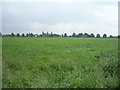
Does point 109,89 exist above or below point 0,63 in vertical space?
below

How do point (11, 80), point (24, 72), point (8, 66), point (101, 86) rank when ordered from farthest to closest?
1. point (8, 66)
2. point (24, 72)
3. point (11, 80)
4. point (101, 86)

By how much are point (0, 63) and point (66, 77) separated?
3.06m

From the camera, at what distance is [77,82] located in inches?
197

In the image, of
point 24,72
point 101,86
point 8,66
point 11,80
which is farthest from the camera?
point 8,66

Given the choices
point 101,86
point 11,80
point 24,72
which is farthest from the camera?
point 24,72

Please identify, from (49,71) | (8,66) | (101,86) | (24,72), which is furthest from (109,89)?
(8,66)

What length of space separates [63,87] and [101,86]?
3.49ft

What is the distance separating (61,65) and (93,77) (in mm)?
1935

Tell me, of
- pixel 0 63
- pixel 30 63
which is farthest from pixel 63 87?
pixel 0 63

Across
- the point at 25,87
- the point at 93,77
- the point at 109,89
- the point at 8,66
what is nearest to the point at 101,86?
the point at 109,89

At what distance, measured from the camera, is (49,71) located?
21.1 ft

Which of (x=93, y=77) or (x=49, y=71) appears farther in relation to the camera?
(x=49, y=71)

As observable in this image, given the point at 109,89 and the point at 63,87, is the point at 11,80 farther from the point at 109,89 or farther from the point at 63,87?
the point at 109,89

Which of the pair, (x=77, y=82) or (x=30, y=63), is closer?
(x=77, y=82)
